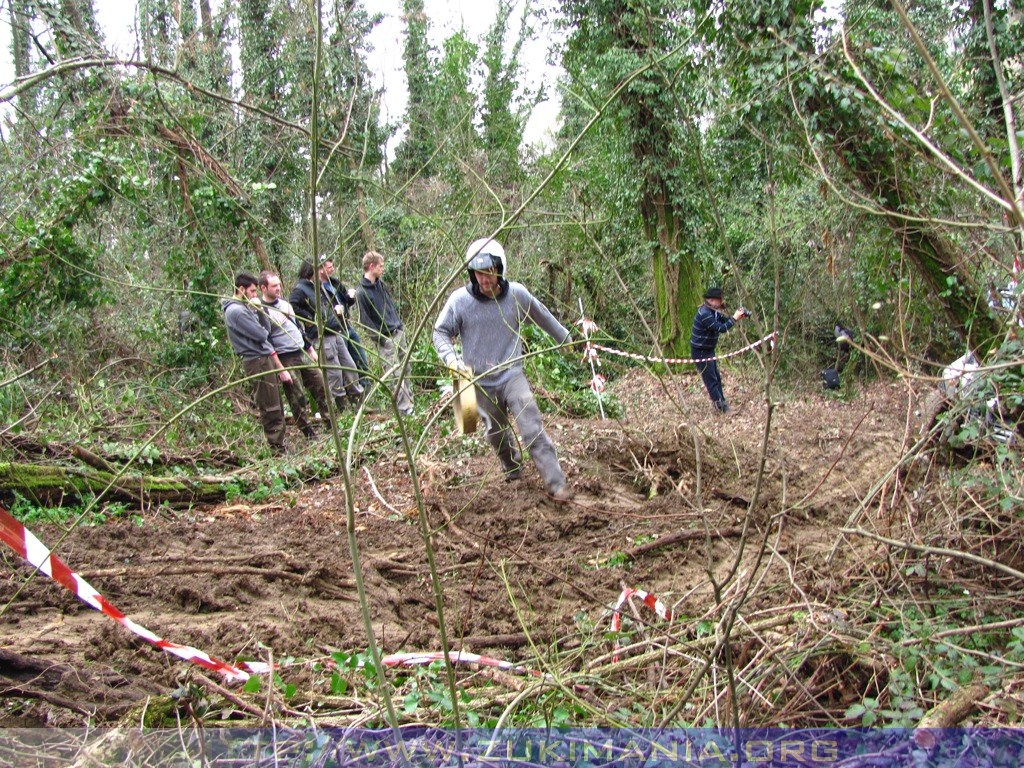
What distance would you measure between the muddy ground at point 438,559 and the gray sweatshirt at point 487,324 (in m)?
1.04

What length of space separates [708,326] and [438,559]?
6291mm

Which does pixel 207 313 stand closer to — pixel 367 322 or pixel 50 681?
pixel 367 322

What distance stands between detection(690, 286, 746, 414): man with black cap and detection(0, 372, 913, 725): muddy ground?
2023 millimetres

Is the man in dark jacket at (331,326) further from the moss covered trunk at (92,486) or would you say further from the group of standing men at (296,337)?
the moss covered trunk at (92,486)

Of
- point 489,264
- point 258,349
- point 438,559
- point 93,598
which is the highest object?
point 489,264

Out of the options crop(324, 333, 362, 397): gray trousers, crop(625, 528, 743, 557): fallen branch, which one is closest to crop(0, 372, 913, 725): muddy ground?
crop(625, 528, 743, 557): fallen branch

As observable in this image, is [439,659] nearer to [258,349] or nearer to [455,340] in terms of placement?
[455,340]

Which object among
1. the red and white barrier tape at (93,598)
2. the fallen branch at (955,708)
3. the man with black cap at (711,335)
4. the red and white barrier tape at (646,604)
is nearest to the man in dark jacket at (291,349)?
the man with black cap at (711,335)

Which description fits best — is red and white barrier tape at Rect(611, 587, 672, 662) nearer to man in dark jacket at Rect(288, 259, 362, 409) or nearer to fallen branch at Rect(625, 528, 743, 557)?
fallen branch at Rect(625, 528, 743, 557)

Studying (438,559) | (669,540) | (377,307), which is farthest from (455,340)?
(669,540)

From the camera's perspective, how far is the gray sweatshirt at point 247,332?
8.62 metres

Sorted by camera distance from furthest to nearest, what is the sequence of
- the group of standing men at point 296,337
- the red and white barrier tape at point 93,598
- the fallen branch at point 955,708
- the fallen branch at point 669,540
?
the group of standing men at point 296,337 < the fallen branch at point 669,540 < the red and white barrier tape at point 93,598 < the fallen branch at point 955,708

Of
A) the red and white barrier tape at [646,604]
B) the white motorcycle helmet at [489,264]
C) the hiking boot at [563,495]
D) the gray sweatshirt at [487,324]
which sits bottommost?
the hiking boot at [563,495]

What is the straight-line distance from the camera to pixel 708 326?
35.6ft
